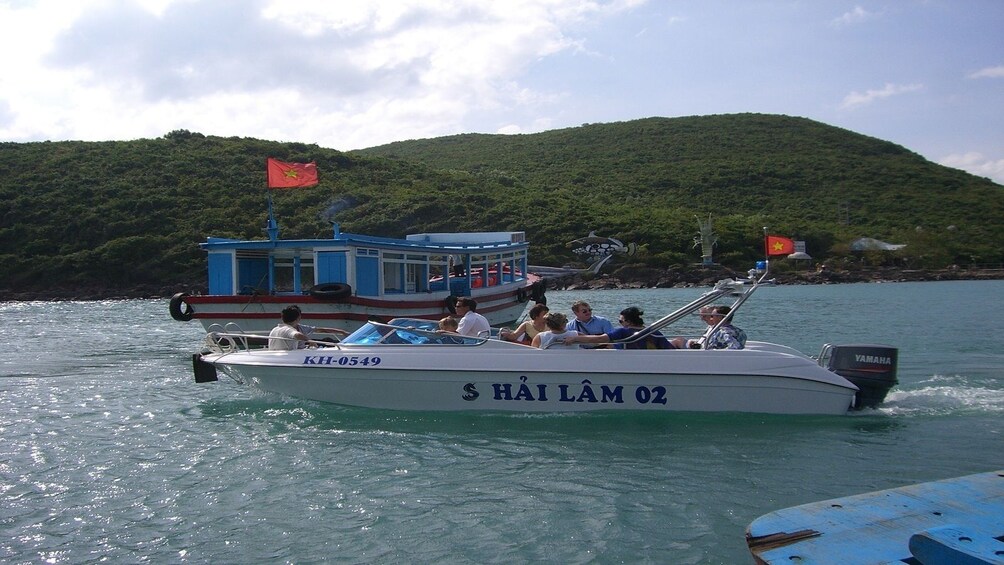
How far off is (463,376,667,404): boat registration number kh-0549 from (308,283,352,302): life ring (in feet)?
28.5

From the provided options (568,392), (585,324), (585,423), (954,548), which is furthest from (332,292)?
(954,548)

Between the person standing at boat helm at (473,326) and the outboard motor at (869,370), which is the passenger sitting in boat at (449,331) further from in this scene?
the outboard motor at (869,370)

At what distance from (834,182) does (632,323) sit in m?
90.0

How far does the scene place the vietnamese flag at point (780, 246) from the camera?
30.6 ft

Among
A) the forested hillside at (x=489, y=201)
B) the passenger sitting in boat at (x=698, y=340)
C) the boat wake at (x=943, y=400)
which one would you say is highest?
the forested hillside at (x=489, y=201)

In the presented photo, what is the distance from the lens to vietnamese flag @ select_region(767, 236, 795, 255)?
9.31m

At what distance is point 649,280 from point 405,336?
50242 millimetres

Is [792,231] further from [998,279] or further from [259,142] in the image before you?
[259,142]

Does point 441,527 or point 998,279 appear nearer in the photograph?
point 441,527

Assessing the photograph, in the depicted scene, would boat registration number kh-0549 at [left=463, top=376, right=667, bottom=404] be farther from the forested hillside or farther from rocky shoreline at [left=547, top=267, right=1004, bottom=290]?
the forested hillside

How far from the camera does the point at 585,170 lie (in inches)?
3910

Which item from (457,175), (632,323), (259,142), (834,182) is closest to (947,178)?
(834,182)

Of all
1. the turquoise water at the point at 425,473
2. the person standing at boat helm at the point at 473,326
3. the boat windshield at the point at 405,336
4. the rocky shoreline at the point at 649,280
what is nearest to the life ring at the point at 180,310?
the turquoise water at the point at 425,473

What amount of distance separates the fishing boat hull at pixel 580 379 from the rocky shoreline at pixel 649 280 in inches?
1669
